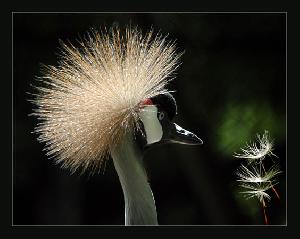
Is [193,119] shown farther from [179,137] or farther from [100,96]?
[100,96]

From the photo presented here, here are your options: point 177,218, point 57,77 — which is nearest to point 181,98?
point 177,218

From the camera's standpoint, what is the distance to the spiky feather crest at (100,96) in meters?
2.27

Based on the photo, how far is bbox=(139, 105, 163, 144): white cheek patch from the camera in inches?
91.7

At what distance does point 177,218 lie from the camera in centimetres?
401

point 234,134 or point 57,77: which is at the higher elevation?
point 57,77

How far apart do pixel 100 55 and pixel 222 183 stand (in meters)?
1.68

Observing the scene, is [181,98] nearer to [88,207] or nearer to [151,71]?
[88,207]

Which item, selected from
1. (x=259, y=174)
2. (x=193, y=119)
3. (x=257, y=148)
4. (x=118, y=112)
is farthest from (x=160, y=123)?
(x=193, y=119)

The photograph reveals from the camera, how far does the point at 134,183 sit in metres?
2.39

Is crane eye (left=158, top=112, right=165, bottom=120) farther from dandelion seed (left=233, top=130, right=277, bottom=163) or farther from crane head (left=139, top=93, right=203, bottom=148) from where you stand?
dandelion seed (left=233, top=130, right=277, bottom=163)

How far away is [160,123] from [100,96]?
27 centimetres

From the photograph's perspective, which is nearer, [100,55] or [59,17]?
[100,55]

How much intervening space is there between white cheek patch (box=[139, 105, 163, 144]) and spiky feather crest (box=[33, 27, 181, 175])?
0.04 m

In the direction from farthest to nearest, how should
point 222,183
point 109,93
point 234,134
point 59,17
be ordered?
point 222,183 → point 234,134 → point 59,17 → point 109,93
